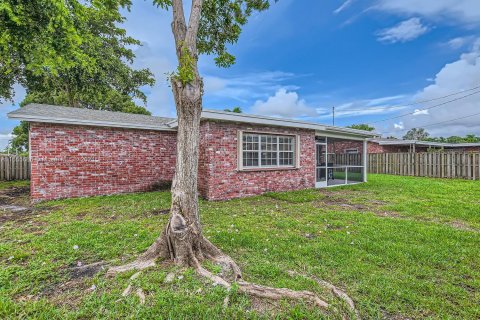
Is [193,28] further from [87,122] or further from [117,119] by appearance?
[117,119]

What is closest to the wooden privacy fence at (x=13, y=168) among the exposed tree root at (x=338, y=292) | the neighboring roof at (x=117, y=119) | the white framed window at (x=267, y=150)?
the neighboring roof at (x=117, y=119)

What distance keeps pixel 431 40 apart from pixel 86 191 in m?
18.4

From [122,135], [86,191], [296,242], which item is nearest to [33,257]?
[296,242]

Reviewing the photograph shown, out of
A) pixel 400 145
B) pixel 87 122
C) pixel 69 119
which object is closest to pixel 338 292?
pixel 87 122

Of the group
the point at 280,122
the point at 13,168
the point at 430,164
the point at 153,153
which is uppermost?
the point at 280,122

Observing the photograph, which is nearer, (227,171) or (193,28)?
(193,28)

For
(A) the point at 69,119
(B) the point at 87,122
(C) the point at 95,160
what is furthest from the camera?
(C) the point at 95,160

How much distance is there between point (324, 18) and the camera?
969cm

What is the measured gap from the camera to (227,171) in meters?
7.75

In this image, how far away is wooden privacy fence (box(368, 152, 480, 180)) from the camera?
12.8 metres

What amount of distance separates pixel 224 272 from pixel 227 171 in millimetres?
5130

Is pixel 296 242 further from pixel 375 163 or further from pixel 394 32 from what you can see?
pixel 375 163

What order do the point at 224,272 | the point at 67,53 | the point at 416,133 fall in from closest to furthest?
the point at 224,272
the point at 67,53
the point at 416,133

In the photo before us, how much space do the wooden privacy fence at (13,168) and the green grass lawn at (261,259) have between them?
25.9ft
